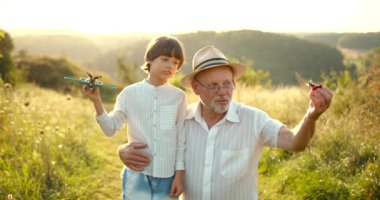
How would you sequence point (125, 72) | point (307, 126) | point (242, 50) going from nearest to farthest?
1. point (307, 126)
2. point (125, 72)
3. point (242, 50)

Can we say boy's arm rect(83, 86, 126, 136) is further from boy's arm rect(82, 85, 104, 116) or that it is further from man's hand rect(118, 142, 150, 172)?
man's hand rect(118, 142, 150, 172)

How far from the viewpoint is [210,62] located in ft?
10.2

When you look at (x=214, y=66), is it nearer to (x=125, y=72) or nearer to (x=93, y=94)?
(x=93, y=94)

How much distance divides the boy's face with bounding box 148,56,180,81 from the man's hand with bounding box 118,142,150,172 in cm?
53

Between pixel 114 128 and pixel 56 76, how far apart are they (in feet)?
83.7

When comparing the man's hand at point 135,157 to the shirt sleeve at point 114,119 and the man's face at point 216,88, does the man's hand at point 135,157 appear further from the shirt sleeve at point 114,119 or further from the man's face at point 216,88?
the man's face at point 216,88

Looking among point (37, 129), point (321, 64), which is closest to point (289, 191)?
point (37, 129)

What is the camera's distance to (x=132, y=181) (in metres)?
3.24

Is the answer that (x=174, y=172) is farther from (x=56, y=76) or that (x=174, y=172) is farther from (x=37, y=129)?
(x=56, y=76)

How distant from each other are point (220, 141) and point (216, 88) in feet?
1.24

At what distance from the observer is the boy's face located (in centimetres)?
322

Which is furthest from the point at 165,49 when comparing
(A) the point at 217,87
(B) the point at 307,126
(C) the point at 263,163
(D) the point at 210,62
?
(C) the point at 263,163

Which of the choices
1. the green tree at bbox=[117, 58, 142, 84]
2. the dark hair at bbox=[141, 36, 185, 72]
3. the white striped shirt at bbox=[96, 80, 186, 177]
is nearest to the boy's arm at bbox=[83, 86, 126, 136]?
the white striped shirt at bbox=[96, 80, 186, 177]

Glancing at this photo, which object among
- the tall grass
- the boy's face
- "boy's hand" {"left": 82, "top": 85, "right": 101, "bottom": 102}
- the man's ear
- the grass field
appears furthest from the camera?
the grass field
